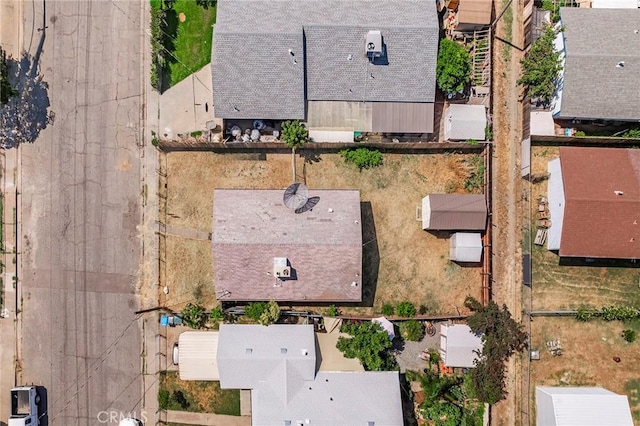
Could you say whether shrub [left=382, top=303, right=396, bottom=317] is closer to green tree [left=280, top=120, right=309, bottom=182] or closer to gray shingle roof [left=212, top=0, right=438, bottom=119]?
green tree [left=280, top=120, right=309, bottom=182]

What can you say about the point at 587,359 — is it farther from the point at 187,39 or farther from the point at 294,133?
the point at 187,39

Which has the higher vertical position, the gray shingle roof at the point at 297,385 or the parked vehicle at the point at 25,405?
the gray shingle roof at the point at 297,385

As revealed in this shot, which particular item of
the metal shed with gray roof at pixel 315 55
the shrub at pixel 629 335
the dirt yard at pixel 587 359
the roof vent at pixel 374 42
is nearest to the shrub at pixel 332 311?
the metal shed with gray roof at pixel 315 55

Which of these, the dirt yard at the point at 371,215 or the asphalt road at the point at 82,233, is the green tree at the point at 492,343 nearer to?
the dirt yard at the point at 371,215

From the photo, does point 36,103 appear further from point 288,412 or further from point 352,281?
point 288,412

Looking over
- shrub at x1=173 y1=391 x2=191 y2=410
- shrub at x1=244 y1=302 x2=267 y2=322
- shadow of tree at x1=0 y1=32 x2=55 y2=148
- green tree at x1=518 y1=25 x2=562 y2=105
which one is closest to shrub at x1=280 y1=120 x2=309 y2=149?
shrub at x1=244 y1=302 x2=267 y2=322

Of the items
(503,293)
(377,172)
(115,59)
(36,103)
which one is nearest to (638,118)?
(503,293)
